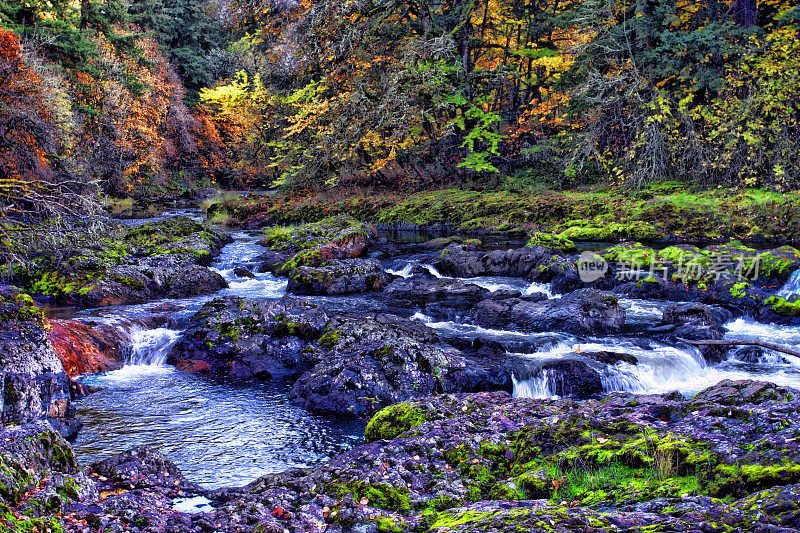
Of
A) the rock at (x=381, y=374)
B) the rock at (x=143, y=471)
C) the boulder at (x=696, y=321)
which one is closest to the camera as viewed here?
the rock at (x=143, y=471)

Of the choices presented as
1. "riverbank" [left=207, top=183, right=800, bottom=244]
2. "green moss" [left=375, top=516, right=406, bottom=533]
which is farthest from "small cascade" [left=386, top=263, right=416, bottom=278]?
"green moss" [left=375, top=516, right=406, bottom=533]

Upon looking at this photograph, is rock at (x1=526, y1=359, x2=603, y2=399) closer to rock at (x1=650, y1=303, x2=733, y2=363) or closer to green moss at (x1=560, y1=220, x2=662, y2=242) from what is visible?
rock at (x1=650, y1=303, x2=733, y2=363)

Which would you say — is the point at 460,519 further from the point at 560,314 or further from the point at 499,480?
the point at 560,314

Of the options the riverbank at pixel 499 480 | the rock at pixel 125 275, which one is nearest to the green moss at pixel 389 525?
the riverbank at pixel 499 480

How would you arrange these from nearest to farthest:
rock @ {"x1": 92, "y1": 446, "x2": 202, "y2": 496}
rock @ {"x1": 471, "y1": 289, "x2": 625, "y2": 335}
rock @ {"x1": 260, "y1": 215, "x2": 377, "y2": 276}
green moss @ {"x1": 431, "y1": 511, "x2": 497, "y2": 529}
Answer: green moss @ {"x1": 431, "y1": 511, "x2": 497, "y2": 529} < rock @ {"x1": 92, "y1": 446, "x2": 202, "y2": 496} < rock @ {"x1": 471, "y1": 289, "x2": 625, "y2": 335} < rock @ {"x1": 260, "y1": 215, "x2": 377, "y2": 276}

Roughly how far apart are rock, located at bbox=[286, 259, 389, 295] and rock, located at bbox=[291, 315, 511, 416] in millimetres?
4628

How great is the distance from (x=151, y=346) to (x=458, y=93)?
59.4 ft

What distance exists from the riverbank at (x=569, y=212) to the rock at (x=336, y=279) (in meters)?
8.13

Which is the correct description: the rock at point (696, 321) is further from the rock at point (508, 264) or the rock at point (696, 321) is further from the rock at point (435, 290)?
the rock at point (508, 264)

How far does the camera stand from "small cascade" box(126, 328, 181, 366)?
29.9ft

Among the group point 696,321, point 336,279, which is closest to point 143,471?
point 336,279

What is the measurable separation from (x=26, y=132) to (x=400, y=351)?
11628 millimetres

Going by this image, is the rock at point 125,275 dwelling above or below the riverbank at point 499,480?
above

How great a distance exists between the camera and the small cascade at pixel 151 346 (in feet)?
29.9
